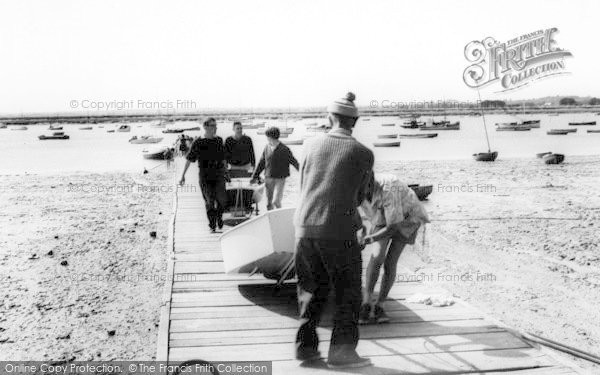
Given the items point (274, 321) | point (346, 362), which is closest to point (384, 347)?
point (346, 362)

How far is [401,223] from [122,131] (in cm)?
7863

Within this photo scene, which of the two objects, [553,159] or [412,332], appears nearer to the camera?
[412,332]

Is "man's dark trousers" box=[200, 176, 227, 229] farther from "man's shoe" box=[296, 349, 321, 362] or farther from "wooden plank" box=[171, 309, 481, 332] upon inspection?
"man's shoe" box=[296, 349, 321, 362]

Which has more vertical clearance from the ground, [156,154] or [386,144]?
[386,144]

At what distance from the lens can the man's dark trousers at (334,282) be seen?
12.9 feet

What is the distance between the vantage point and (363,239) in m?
4.68

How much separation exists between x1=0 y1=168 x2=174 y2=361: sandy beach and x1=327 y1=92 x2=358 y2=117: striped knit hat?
4.16m

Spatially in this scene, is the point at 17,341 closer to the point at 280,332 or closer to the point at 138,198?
the point at 280,332

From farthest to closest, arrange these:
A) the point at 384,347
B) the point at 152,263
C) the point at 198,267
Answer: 1. the point at 152,263
2. the point at 198,267
3. the point at 384,347

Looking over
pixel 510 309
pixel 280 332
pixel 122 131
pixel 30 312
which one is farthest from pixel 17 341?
pixel 122 131

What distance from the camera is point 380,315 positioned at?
5043 millimetres

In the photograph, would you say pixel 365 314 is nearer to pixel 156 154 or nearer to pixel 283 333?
pixel 283 333

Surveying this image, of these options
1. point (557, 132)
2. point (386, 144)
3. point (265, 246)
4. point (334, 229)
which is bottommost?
point (386, 144)

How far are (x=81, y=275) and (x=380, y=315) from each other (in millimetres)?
6662
